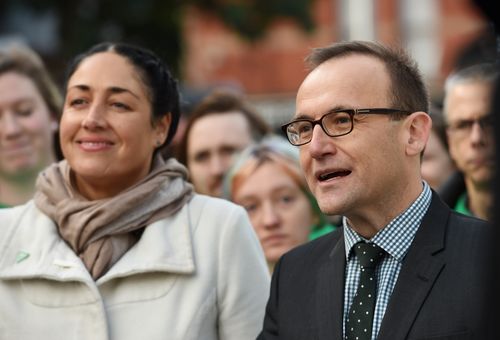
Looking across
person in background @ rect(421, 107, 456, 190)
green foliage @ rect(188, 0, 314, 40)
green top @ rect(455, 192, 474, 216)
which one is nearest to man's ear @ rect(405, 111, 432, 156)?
green top @ rect(455, 192, 474, 216)

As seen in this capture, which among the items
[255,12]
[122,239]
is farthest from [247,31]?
[122,239]

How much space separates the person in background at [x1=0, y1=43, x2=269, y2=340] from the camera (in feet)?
13.6

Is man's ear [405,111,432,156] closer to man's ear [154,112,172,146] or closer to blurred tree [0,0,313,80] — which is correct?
man's ear [154,112,172,146]

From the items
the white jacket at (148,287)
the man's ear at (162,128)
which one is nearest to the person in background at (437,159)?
the man's ear at (162,128)

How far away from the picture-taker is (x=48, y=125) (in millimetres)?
5789

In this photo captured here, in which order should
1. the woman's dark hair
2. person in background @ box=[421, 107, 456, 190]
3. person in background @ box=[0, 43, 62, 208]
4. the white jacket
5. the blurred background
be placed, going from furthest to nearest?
1. the blurred background
2. person in background @ box=[421, 107, 456, 190]
3. person in background @ box=[0, 43, 62, 208]
4. the woman's dark hair
5. the white jacket

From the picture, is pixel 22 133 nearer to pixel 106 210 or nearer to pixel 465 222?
pixel 106 210

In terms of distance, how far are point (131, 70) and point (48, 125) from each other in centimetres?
143

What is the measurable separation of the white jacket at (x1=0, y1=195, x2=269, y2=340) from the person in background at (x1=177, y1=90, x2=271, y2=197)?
2.21 metres

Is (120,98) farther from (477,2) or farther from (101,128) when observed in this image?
(477,2)

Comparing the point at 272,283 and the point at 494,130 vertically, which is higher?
the point at 494,130

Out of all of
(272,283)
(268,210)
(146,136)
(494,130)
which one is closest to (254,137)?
(268,210)

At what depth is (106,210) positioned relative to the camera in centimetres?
433

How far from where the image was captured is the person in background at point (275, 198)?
18.5 feet
